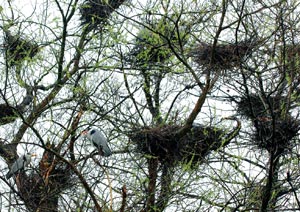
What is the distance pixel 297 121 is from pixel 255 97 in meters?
0.89

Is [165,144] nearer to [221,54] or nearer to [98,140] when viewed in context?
[98,140]

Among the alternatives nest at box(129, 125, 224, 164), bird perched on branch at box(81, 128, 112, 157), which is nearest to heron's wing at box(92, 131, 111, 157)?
bird perched on branch at box(81, 128, 112, 157)

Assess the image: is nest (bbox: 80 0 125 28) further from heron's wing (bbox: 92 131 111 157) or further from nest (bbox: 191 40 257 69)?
heron's wing (bbox: 92 131 111 157)

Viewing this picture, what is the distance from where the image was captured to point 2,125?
361 inches

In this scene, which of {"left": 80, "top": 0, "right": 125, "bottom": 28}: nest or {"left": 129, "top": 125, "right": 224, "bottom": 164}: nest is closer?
{"left": 129, "top": 125, "right": 224, "bottom": 164}: nest

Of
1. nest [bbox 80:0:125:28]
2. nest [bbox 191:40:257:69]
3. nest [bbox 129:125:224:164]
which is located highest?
nest [bbox 80:0:125:28]

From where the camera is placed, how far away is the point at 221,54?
7543 millimetres

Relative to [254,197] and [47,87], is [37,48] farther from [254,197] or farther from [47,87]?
[254,197]

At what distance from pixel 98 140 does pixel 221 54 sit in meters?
1.45

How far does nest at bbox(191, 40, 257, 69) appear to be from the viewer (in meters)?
7.17

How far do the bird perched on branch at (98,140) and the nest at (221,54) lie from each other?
1220 millimetres

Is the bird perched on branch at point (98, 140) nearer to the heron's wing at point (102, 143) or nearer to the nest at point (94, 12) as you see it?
the heron's wing at point (102, 143)

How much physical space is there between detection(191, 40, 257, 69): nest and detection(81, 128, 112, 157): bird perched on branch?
122cm

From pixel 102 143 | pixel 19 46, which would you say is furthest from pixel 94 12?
pixel 102 143
